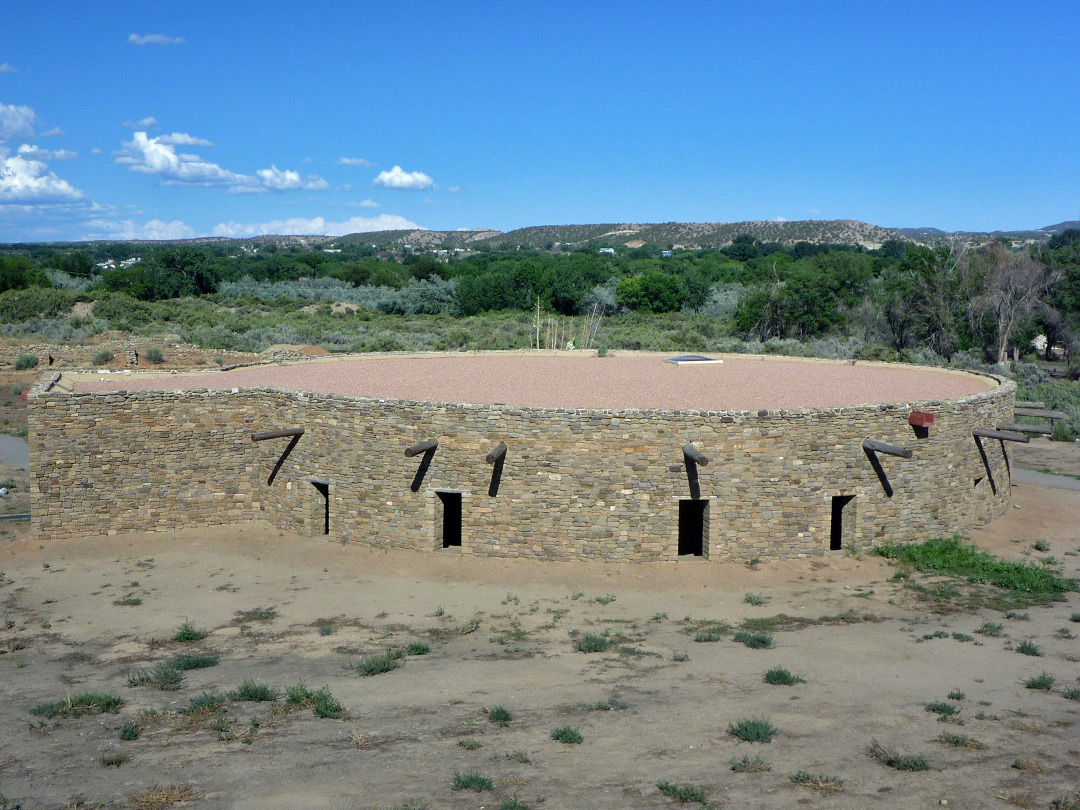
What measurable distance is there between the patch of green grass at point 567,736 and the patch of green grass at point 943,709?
345cm

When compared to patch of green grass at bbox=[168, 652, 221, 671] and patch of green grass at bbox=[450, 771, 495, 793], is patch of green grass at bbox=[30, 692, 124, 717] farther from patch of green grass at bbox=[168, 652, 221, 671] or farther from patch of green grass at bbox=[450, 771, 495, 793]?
patch of green grass at bbox=[450, 771, 495, 793]

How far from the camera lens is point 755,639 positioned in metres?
11.2

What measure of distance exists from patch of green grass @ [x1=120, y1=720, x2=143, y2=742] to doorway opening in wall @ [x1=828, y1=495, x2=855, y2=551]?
10.3m

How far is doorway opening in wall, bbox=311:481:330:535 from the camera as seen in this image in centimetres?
1568

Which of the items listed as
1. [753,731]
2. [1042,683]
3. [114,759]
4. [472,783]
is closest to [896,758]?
[753,731]

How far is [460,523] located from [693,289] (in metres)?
45.6

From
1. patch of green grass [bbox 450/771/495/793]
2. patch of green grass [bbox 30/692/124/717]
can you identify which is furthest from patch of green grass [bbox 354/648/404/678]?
patch of green grass [bbox 450/771/495/793]

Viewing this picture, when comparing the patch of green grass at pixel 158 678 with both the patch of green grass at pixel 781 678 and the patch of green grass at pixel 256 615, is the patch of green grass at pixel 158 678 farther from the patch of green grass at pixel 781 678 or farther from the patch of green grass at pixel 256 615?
the patch of green grass at pixel 781 678

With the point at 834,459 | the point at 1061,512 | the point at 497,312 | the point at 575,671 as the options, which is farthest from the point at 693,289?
the point at 575,671

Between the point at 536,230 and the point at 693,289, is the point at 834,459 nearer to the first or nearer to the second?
the point at 693,289

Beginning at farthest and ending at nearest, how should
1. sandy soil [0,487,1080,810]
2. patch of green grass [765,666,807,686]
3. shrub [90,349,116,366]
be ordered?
shrub [90,349,116,366] → patch of green grass [765,666,807,686] → sandy soil [0,487,1080,810]

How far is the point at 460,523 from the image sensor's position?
50.4 feet

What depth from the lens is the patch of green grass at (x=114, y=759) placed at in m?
7.67

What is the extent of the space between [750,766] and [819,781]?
558 mm
